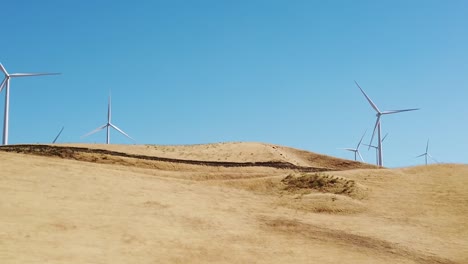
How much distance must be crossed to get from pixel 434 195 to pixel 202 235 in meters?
18.5

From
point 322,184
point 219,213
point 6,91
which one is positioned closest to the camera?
point 219,213

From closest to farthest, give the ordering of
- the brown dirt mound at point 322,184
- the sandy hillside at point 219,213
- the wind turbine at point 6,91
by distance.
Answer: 1. the sandy hillside at point 219,213
2. the brown dirt mound at point 322,184
3. the wind turbine at point 6,91

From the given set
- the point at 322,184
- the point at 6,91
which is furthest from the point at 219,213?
the point at 6,91

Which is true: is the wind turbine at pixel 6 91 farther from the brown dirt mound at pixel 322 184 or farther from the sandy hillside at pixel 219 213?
the brown dirt mound at pixel 322 184

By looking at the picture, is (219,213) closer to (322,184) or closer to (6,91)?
(322,184)

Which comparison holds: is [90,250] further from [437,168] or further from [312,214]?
[437,168]

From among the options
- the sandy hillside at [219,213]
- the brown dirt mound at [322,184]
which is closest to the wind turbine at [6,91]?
the sandy hillside at [219,213]

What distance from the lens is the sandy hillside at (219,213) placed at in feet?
67.4

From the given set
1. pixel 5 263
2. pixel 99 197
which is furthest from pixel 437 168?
pixel 5 263

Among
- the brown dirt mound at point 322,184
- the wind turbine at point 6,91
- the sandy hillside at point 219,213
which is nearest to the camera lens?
the sandy hillside at point 219,213

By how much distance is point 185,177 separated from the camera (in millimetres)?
38594

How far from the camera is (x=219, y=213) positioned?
28328 millimetres

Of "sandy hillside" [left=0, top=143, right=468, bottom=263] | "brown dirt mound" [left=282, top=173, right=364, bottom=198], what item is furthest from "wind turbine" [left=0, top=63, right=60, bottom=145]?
"brown dirt mound" [left=282, top=173, right=364, bottom=198]

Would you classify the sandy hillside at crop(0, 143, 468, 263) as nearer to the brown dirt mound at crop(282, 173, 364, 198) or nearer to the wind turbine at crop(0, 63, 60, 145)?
the brown dirt mound at crop(282, 173, 364, 198)
